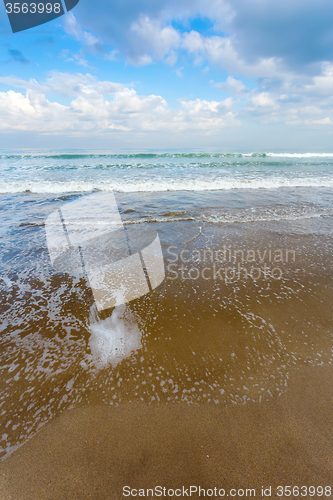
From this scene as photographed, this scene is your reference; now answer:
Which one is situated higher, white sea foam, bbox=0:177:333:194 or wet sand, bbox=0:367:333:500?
white sea foam, bbox=0:177:333:194

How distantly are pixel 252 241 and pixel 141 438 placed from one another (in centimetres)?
485

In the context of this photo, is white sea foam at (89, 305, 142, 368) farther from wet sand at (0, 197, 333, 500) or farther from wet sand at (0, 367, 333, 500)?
wet sand at (0, 367, 333, 500)

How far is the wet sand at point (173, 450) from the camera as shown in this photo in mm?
1481

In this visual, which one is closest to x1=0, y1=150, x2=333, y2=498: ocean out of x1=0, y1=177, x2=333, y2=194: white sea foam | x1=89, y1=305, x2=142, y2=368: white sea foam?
x1=89, y1=305, x2=142, y2=368: white sea foam

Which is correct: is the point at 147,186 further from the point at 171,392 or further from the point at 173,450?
the point at 173,450

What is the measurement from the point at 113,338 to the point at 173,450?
128 centimetres

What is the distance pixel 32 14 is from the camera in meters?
5.68

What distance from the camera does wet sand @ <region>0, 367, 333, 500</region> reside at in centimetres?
148

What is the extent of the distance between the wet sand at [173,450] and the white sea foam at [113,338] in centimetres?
51

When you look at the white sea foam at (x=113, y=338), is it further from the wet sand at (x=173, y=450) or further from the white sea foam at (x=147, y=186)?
the white sea foam at (x=147, y=186)

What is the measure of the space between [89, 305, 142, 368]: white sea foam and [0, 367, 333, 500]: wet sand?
51cm

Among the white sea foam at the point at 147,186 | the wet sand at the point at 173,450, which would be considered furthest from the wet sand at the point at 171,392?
the white sea foam at the point at 147,186

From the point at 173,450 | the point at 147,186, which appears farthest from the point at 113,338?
the point at 147,186

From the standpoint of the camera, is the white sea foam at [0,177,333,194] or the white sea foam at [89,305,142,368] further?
the white sea foam at [0,177,333,194]
